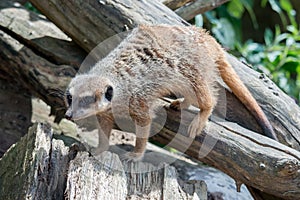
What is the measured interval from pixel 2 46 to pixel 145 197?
1428 mm

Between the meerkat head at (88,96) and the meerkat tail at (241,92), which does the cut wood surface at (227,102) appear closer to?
the meerkat tail at (241,92)

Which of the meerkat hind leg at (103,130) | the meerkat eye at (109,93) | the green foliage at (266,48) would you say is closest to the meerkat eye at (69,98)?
the meerkat eye at (109,93)

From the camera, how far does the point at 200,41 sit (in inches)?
98.0

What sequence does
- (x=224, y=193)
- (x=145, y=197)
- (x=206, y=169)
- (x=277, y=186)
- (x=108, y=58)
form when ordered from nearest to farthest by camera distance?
1. (x=145, y=197)
2. (x=277, y=186)
3. (x=108, y=58)
4. (x=224, y=193)
5. (x=206, y=169)

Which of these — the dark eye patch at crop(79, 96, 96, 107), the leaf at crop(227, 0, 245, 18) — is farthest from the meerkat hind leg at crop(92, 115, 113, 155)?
the leaf at crop(227, 0, 245, 18)

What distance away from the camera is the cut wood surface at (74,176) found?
1945 millimetres

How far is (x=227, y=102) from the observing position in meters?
2.59

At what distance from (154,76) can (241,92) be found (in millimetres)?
447

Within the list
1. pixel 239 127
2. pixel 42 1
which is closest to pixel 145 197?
pixel 239 127

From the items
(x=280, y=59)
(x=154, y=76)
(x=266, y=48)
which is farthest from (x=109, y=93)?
(x=266, y=48)

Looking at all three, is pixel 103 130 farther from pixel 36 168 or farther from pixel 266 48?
pixel 266 48

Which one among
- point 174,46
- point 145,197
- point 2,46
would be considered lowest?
point 2,46

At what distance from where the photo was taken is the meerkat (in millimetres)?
2424

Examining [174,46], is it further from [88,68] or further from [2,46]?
[2,46]
